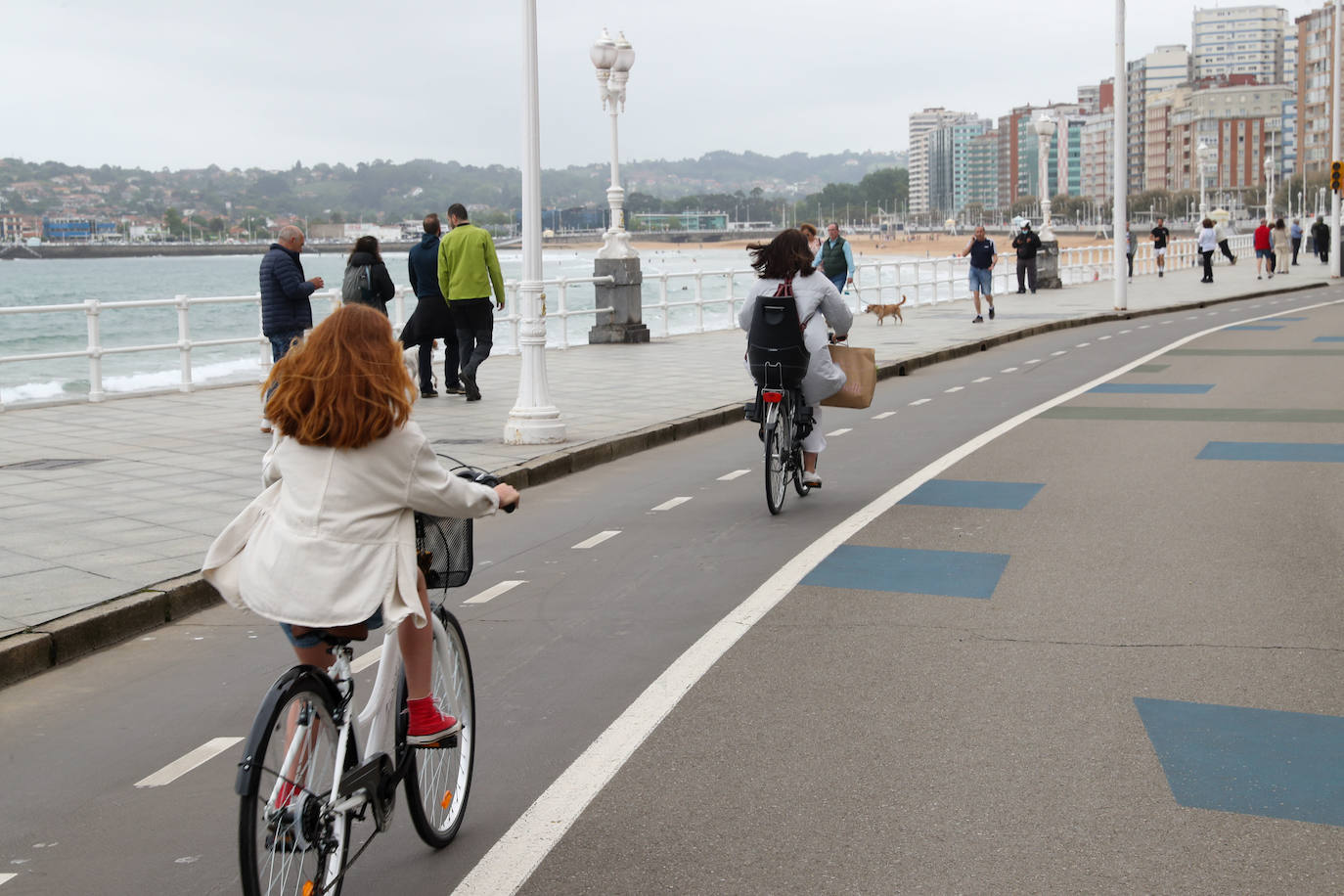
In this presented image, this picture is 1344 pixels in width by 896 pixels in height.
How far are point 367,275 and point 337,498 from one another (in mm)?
11303

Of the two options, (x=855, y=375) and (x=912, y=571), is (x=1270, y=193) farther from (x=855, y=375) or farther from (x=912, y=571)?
(x=912, y=571)

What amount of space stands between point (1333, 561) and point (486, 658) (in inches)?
173

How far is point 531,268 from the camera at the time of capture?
41.4 feet

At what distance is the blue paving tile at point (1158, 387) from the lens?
53.5ft

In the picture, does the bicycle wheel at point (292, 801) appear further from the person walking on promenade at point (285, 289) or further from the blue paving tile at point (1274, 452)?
the person walking on promenade at point (285, 289)

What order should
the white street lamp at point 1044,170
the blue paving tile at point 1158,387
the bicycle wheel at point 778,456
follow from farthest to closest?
the white street lamp at point 1044,170
the blue paving tile at point 1158,387
the bicycle wheel at point 778,456

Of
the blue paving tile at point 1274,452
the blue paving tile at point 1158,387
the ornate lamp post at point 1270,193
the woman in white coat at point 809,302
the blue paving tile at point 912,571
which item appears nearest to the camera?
the blue paving tile at point 912,571

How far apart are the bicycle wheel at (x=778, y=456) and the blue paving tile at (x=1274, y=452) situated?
12.2 ft

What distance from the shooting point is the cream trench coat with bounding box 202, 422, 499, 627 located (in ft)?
11.6

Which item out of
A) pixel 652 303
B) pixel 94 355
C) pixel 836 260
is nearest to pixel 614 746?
pixel 94 355

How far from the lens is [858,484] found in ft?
34.5

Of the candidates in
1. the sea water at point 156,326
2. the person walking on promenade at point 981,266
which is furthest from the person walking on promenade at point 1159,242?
the person walking on promenade at point 981,266

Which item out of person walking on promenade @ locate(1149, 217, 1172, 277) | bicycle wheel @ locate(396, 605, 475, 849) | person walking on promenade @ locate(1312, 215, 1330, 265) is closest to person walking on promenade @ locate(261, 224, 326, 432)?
bicycle wheel @ locate(396, 605, 475, 849)

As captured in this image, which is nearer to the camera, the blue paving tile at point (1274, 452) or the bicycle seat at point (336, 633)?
the bicycle seat at point (336, 633)
